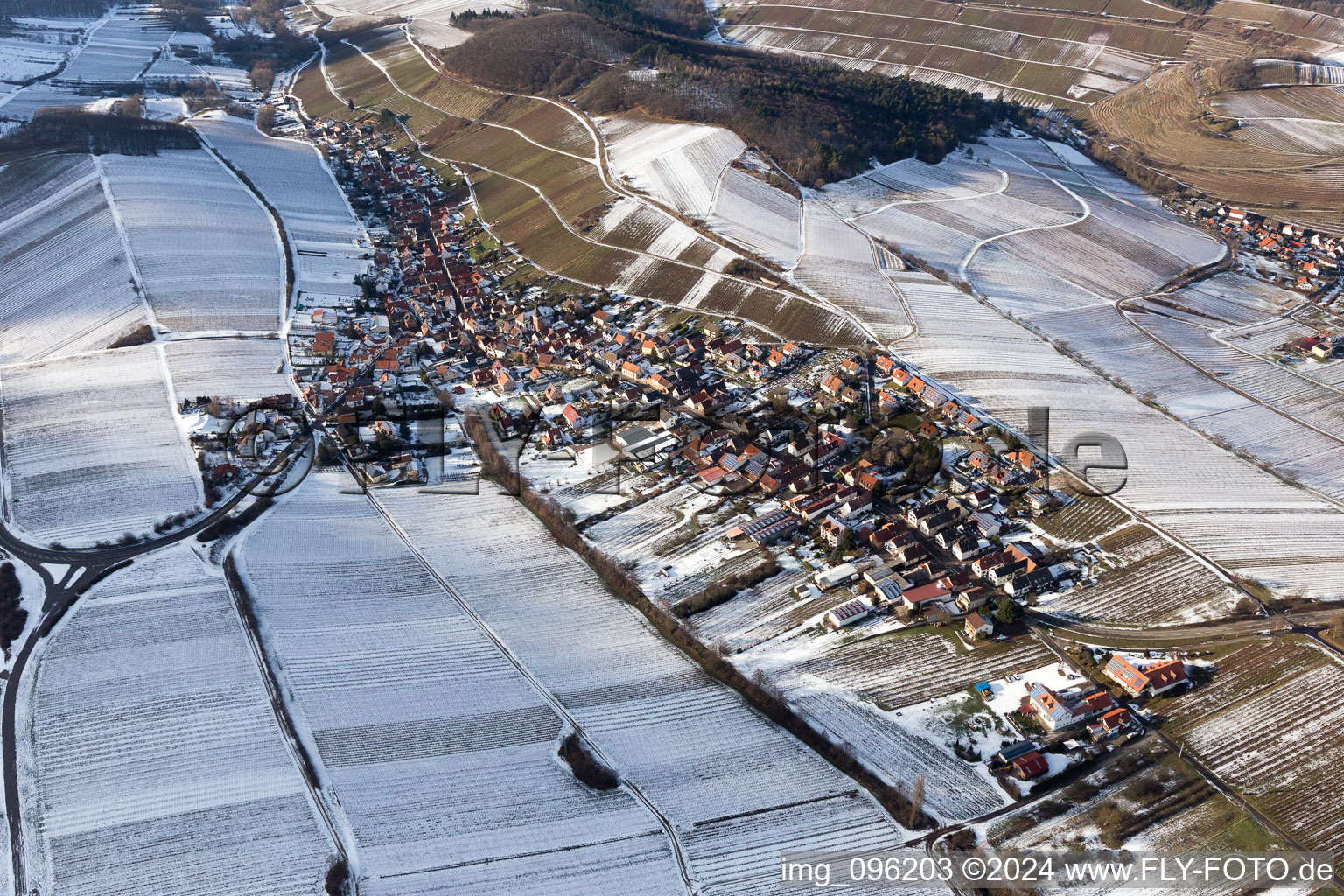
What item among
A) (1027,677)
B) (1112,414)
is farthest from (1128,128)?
(1027,677)

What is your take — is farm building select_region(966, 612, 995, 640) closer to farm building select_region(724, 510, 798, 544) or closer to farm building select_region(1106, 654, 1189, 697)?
farm building select_region(1106, 654, 1189, 697)

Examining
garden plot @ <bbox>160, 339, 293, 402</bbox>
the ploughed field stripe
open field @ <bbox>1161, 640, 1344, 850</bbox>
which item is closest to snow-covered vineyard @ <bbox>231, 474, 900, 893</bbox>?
the ploughed field stripe

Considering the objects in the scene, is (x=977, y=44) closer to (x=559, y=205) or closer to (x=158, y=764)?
(x=559, y=205)

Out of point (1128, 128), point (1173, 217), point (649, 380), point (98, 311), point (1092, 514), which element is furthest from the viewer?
point (1128, 128)

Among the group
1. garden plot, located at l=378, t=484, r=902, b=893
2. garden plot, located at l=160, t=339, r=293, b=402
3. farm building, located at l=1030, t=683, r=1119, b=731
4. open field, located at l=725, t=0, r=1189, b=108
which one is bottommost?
garden plot, located at l=378, t=484, r=902, b=893

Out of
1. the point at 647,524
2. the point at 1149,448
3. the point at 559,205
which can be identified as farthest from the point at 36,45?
the point at 1149,448

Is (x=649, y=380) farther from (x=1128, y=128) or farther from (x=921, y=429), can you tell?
(x=1128, y=128)
